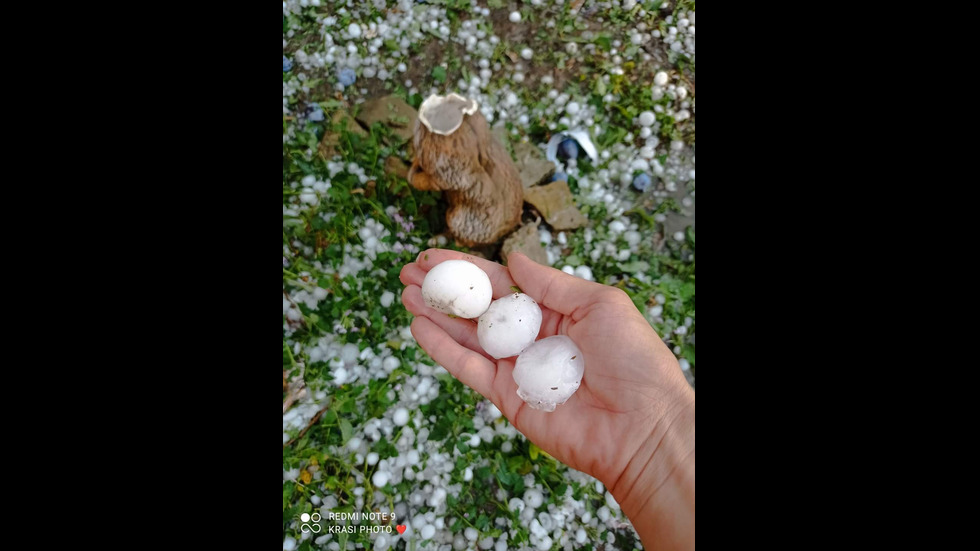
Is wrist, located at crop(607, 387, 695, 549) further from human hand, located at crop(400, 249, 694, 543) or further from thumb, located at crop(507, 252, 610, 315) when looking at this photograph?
thumb, located at crop(507, 252, 610, 315)

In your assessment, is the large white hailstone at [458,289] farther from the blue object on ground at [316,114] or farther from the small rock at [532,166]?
the blue object on ground at [316,114]

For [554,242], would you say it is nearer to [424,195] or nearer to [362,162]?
[424,195]

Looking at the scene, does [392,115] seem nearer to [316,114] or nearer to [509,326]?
[316,114]

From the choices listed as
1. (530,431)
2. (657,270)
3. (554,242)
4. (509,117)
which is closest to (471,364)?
(530,431)

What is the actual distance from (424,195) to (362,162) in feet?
1.08

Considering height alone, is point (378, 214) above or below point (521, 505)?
above

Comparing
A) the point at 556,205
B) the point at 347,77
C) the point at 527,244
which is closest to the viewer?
the point at 527,244

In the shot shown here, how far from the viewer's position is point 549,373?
1.74m

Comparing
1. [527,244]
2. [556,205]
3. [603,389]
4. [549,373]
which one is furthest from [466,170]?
[603,389]

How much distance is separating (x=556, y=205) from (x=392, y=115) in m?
0.86

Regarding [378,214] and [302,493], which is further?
[378,214]

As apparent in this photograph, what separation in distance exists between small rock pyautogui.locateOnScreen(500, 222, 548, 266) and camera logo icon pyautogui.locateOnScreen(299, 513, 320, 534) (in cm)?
124

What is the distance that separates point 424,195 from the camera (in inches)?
97.7

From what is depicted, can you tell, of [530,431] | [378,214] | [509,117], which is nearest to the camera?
[530,431]
